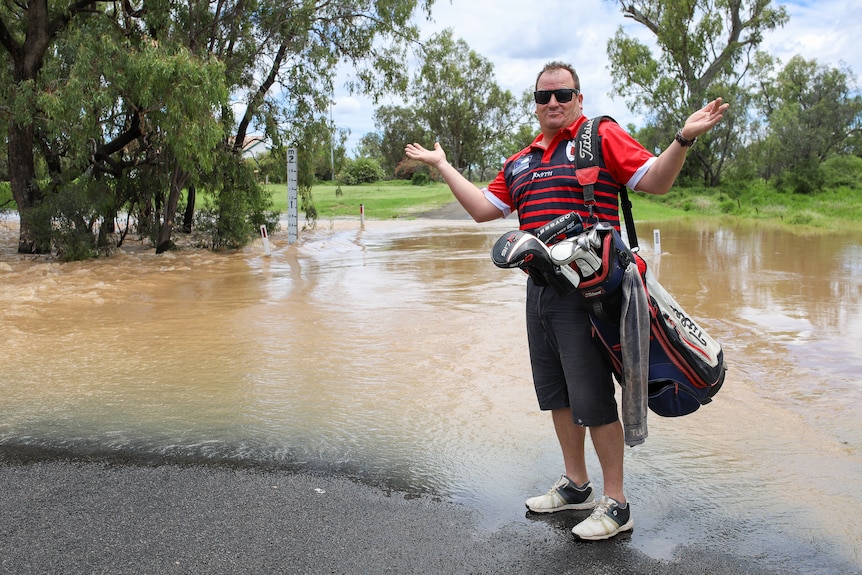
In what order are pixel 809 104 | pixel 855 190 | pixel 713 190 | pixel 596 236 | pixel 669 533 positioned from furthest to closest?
pixel 809 104
pixel 713 190
pixel 855 190
pixel 669 533
pixel 596 236

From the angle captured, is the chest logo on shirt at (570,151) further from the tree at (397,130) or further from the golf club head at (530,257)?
the tree at (397,130)

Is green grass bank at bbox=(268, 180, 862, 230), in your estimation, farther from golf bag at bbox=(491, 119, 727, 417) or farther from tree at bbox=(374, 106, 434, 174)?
golf bag at bbox=(491, 119, 727, 417)

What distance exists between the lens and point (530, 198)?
3.66 meters

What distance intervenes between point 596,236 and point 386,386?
11.8 ft

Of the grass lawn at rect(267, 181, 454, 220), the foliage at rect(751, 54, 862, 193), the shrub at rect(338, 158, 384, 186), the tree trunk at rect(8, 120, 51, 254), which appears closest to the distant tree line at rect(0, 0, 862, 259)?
the tree trunk at rect(8, 120, 51, 254)

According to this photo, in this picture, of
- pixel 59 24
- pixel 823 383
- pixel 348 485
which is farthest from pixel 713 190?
pixel 348 485

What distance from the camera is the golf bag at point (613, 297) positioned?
3289mm

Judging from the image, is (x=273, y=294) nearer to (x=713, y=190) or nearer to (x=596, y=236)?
(x=596, y=236)

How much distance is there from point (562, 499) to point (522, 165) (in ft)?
5.64

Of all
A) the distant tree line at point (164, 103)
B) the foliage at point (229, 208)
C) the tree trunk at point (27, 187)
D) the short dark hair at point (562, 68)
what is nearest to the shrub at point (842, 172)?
the distant tree line at point (164, 103)

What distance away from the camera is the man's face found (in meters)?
3.62

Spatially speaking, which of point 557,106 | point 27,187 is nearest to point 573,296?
point 557,106

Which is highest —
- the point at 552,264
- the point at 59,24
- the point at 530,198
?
the point at 59,24

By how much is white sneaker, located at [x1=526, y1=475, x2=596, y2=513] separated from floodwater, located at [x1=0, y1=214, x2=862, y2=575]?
131 millimetres
